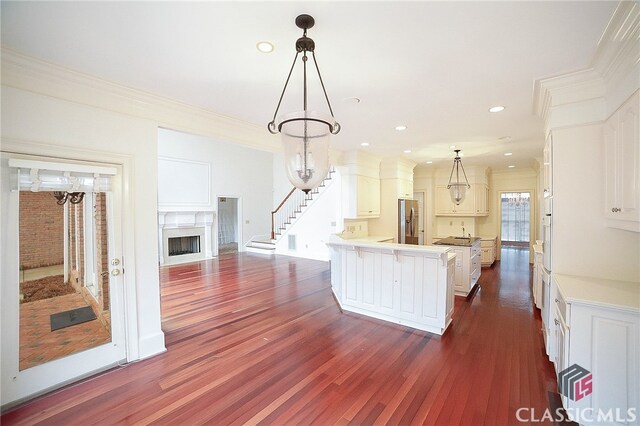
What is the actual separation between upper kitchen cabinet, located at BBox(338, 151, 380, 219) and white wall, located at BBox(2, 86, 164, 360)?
3.75 m

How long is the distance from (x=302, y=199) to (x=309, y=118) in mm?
7837

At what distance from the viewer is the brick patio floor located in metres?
2.27

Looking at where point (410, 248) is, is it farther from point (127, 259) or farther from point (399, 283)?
point (127, 259)

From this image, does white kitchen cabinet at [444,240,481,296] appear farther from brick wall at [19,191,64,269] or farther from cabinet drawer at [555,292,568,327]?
brick wall at [19,191,64,269]

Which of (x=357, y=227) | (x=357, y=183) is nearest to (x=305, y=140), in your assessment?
(x=357, y=183)

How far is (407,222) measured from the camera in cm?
679

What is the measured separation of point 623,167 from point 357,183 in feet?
13.3

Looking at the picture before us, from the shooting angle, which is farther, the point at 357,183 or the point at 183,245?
the point at 183,245

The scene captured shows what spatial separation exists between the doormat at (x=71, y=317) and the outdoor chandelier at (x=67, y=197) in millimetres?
1074

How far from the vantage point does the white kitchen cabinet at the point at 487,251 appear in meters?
7.33

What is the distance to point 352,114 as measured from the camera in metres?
3.52

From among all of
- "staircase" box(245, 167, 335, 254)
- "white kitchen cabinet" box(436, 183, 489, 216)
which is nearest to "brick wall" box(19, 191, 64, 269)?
"staircase" box(245, 167, 335, 254)

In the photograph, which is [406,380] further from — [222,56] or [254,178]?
[254,178]

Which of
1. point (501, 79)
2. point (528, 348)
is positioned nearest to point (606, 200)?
point (501, 79)
